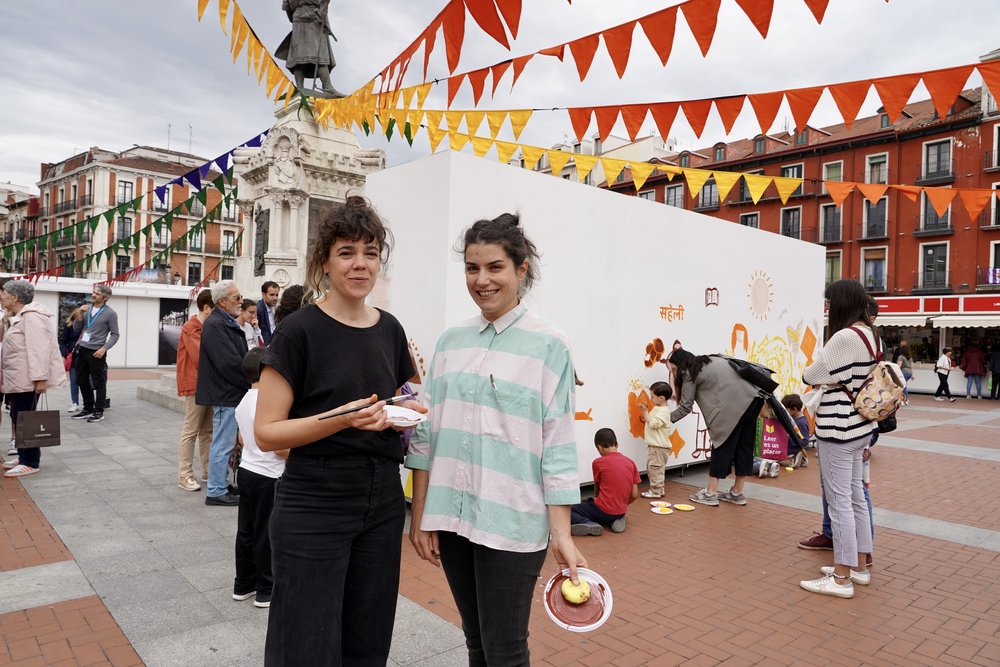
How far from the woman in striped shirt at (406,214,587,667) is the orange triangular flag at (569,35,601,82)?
9.91 ft

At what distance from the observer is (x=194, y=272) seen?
48.3 meters

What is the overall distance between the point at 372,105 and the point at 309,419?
6.24 metres

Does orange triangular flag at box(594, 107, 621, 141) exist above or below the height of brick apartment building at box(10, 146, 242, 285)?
below

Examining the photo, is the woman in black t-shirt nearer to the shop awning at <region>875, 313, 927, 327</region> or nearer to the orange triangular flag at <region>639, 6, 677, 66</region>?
the orange triangular flag at <region>639, 6, 677, 66</region>

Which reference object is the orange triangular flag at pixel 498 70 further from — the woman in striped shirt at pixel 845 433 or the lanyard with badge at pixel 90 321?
the lanyard with badge at pixel 90 321

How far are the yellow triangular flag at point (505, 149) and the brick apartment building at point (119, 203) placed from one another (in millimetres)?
38570

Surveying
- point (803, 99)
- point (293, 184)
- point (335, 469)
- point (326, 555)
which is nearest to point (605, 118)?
point (803, 99)

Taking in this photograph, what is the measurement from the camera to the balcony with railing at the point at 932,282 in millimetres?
27078

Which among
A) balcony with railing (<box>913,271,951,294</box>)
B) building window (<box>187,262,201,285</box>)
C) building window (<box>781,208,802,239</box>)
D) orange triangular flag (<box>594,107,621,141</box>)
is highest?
building window (<box>781,208,802,239</box>)

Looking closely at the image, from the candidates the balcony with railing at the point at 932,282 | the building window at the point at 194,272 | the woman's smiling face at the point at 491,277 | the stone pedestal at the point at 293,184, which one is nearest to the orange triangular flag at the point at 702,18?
the woman's smiling face at the point at 491,277

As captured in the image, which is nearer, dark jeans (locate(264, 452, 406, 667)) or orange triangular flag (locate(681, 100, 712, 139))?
dark jeans (locate(264, 452, 406, 667))

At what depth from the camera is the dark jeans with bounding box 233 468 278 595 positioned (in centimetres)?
324

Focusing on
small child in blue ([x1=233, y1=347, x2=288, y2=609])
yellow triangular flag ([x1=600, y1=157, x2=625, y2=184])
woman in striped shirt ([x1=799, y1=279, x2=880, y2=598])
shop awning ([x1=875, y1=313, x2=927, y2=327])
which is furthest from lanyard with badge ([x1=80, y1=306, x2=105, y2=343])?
shop awning ([x1=875, y1=313, x2=927, y2=327])

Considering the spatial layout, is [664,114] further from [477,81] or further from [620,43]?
[477,81]
